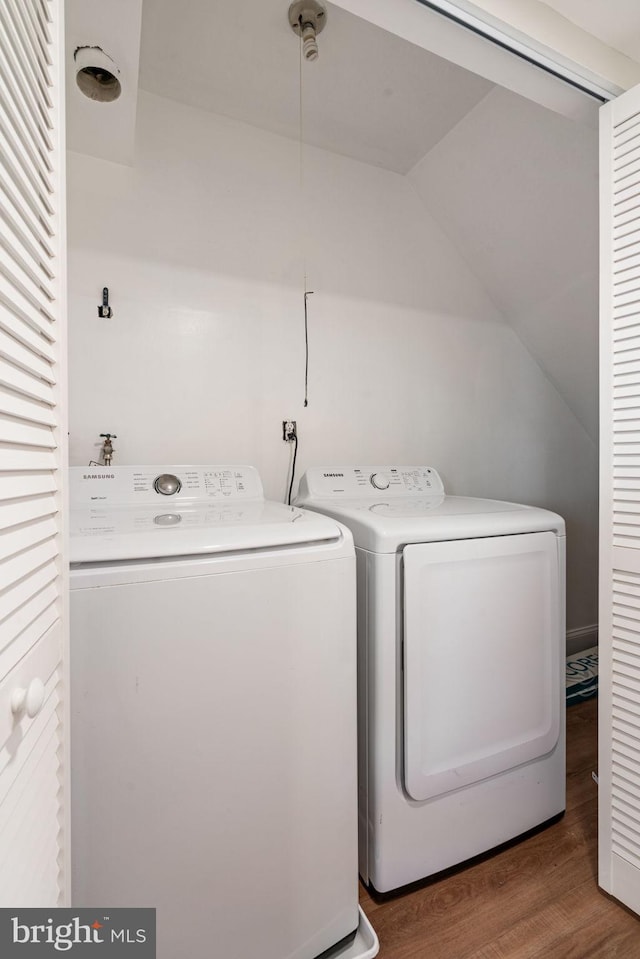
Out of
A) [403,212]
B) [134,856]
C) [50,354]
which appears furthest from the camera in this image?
[403,212]

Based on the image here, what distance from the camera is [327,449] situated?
1997 millimetres

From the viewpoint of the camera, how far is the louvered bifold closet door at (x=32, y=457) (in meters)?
0.49

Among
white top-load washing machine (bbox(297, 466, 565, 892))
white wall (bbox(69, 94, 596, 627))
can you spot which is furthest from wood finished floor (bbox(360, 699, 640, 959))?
white wall (bbox(69, 94, 596, 627))

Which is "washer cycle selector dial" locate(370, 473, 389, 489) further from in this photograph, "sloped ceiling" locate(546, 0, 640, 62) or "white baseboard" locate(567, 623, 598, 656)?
"white baseboard" locate(567, 623, 598, 656)

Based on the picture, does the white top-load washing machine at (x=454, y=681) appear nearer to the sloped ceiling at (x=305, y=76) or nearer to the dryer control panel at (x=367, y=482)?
the dryer control panel at (x=367, y=482)

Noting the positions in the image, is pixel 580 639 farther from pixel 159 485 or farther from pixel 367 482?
pixel 159 485

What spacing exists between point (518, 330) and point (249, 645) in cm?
232

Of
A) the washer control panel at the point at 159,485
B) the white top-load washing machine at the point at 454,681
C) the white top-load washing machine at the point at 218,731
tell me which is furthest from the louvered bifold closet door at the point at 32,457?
the white top-load washing machine at the point at 454,681

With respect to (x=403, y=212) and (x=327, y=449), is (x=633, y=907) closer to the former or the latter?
(x=327, y=449)

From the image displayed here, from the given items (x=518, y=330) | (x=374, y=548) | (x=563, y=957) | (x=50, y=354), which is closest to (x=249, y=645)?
(x=374, y=548)

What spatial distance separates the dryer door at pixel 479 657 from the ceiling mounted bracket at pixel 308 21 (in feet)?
5.29

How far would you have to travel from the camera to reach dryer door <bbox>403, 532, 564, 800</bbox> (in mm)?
1211

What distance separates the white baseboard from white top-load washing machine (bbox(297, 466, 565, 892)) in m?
1.34

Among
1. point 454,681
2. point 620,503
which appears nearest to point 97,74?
point 620,503
